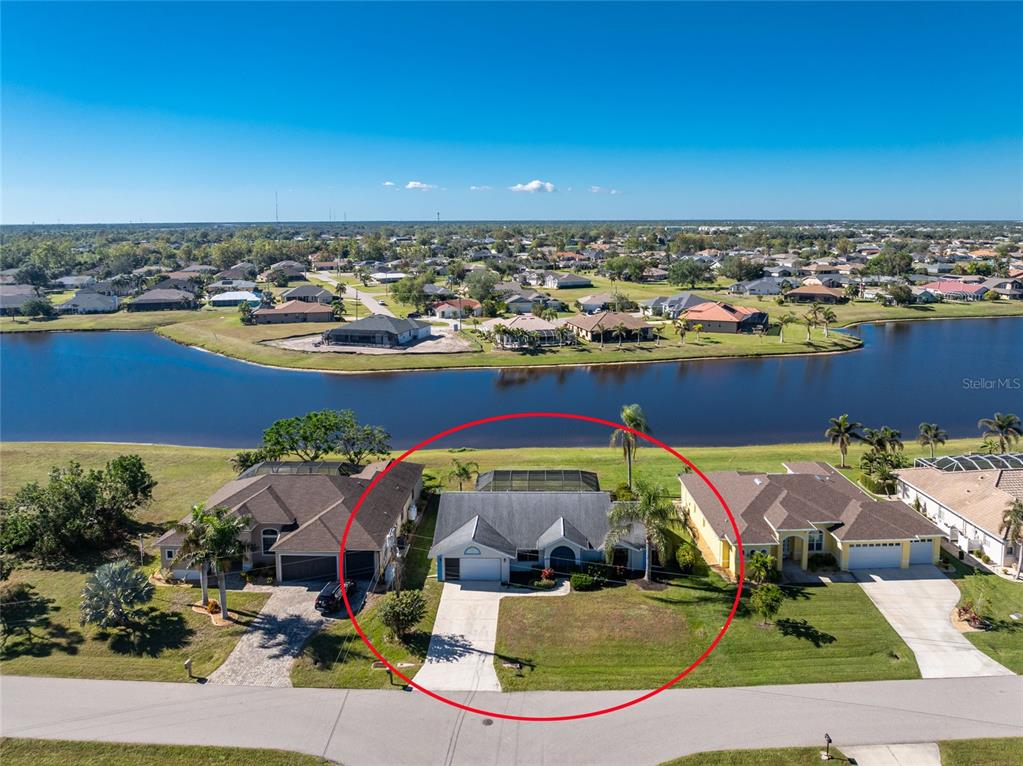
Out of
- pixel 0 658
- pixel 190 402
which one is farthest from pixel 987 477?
pixel 190 402

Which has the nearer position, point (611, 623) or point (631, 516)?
point (611, 623)

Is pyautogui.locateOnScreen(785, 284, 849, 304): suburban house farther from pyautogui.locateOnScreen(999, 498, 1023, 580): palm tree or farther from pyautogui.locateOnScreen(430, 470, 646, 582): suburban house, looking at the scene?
pyautogui.locateOnScreen(430, 470, 646, 582): suburban house

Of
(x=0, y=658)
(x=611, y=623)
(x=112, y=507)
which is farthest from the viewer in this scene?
(x=112, y=507)

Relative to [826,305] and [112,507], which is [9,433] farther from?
[826,305]

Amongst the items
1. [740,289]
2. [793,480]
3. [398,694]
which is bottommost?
[398,694]

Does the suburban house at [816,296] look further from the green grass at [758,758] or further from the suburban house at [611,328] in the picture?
the green grass at [758,758]

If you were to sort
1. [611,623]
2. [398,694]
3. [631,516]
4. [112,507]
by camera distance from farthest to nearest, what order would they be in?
[112,507]
[631,516]
[611,623]
[398,694]

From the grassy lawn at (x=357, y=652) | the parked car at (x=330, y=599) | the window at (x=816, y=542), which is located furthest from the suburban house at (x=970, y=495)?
the parked car at (x=330, y=599)

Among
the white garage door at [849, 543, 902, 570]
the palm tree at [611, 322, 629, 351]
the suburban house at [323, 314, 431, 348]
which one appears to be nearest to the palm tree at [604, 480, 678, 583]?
the white garage door at [849, 543, 902, 570]
